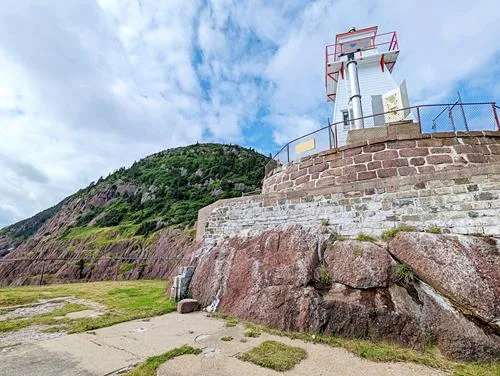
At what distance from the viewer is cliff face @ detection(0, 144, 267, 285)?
22.2 m

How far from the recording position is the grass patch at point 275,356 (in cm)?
376

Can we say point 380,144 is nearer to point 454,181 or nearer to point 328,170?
point 328,170

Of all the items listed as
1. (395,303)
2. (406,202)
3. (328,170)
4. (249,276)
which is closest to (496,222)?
(406,202)

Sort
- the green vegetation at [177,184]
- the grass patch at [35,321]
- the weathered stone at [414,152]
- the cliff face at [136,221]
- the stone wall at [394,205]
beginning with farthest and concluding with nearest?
the green vegetation at [177,184]
the cliff face at [136,221]
the weathered stone at [414,152]
the grass patch at [35,321]
the stone wall at [394,205]

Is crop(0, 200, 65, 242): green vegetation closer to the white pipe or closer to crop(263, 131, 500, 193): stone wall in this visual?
the white pipe

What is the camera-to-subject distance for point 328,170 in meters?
8.40

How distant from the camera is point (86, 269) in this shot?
23125 mm

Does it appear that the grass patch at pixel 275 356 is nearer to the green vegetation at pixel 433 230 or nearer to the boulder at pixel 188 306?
the boulder at pixel 188 306

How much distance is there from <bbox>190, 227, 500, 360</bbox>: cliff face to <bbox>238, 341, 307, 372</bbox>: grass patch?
36.0 inches

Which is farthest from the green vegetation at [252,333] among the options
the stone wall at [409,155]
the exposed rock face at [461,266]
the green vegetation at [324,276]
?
the stone wall at [409,155]

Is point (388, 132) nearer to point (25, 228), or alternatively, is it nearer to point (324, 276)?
point (324, 276)

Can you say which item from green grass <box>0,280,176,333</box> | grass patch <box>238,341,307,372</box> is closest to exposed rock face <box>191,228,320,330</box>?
grass patch <box>238,341,307,372</box>

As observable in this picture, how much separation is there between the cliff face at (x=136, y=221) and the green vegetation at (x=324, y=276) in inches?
231

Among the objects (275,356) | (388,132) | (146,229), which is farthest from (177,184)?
(275,356)
